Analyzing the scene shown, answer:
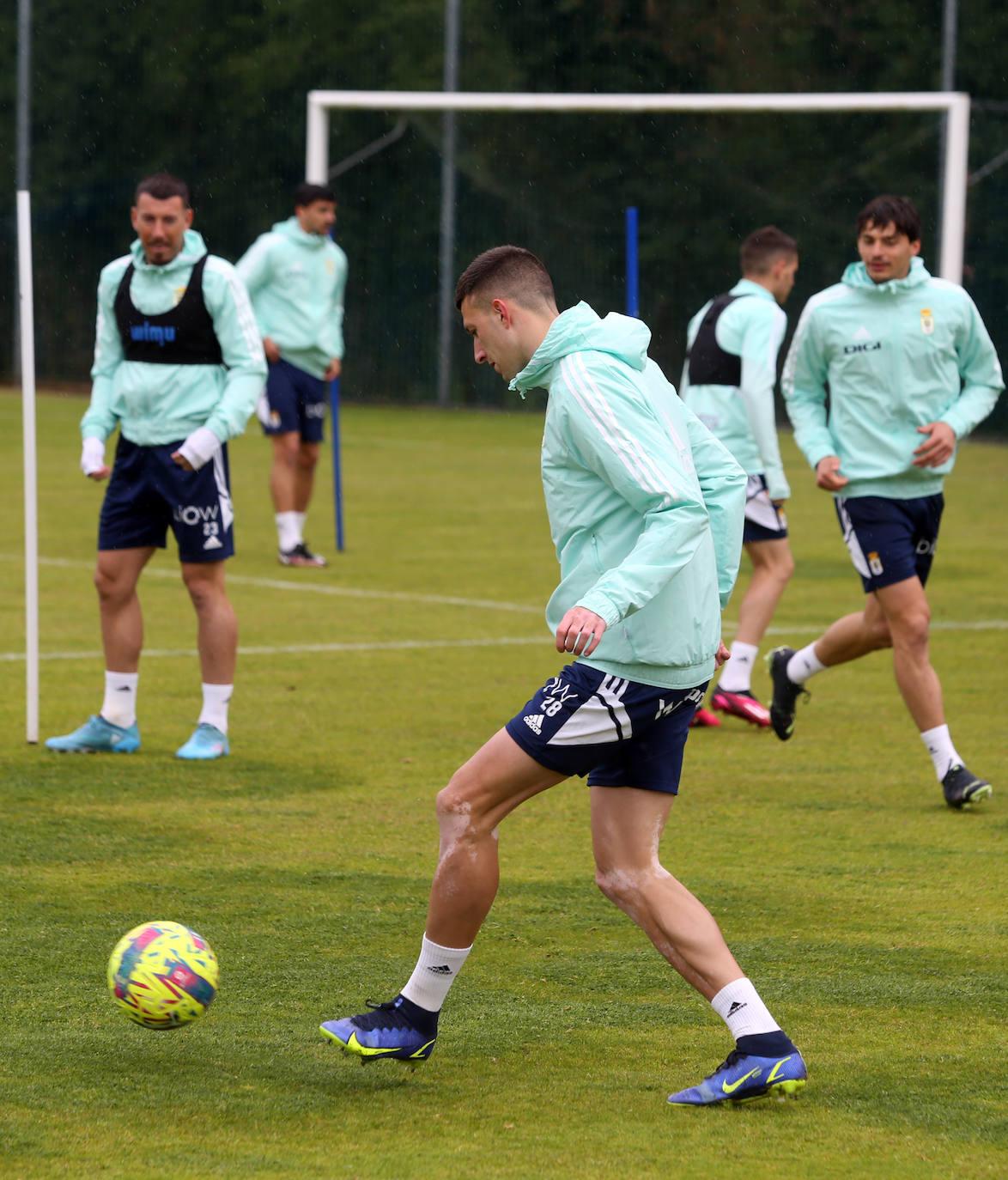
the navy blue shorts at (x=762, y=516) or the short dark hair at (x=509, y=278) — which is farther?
the navy blue shorts at (x=762, y=516)

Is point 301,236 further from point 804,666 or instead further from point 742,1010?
point 742,1010

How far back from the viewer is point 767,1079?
4445mm

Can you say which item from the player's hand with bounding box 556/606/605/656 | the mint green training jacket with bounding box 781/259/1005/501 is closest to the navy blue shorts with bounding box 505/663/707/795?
the player's hand with bounding box 556/606/605/656

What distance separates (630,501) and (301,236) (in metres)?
11.2

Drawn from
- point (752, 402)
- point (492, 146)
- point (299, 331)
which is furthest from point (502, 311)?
point (492, 146)

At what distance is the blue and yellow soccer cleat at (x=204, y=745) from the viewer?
26.7ft

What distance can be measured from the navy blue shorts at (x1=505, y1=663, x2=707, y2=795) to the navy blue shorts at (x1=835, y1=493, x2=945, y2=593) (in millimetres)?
3033

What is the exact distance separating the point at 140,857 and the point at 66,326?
27440 millimetres

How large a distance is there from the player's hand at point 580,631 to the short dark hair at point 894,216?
379cm

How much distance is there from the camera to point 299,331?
15000mm

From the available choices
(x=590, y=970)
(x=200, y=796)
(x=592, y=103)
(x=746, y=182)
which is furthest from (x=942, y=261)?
(x=590, y=970)

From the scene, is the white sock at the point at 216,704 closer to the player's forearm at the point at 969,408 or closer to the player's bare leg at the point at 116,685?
the player's bare leg at the point at 116,685

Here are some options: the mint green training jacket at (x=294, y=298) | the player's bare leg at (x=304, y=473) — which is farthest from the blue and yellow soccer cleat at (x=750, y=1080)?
the mint green training jacket at (x=294, y=298)

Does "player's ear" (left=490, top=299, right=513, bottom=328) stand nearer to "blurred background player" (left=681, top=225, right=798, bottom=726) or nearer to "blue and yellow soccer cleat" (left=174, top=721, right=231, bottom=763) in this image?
"blue and yellow soccer cleat" (left=174, top=721, right=231, bottom=763)
